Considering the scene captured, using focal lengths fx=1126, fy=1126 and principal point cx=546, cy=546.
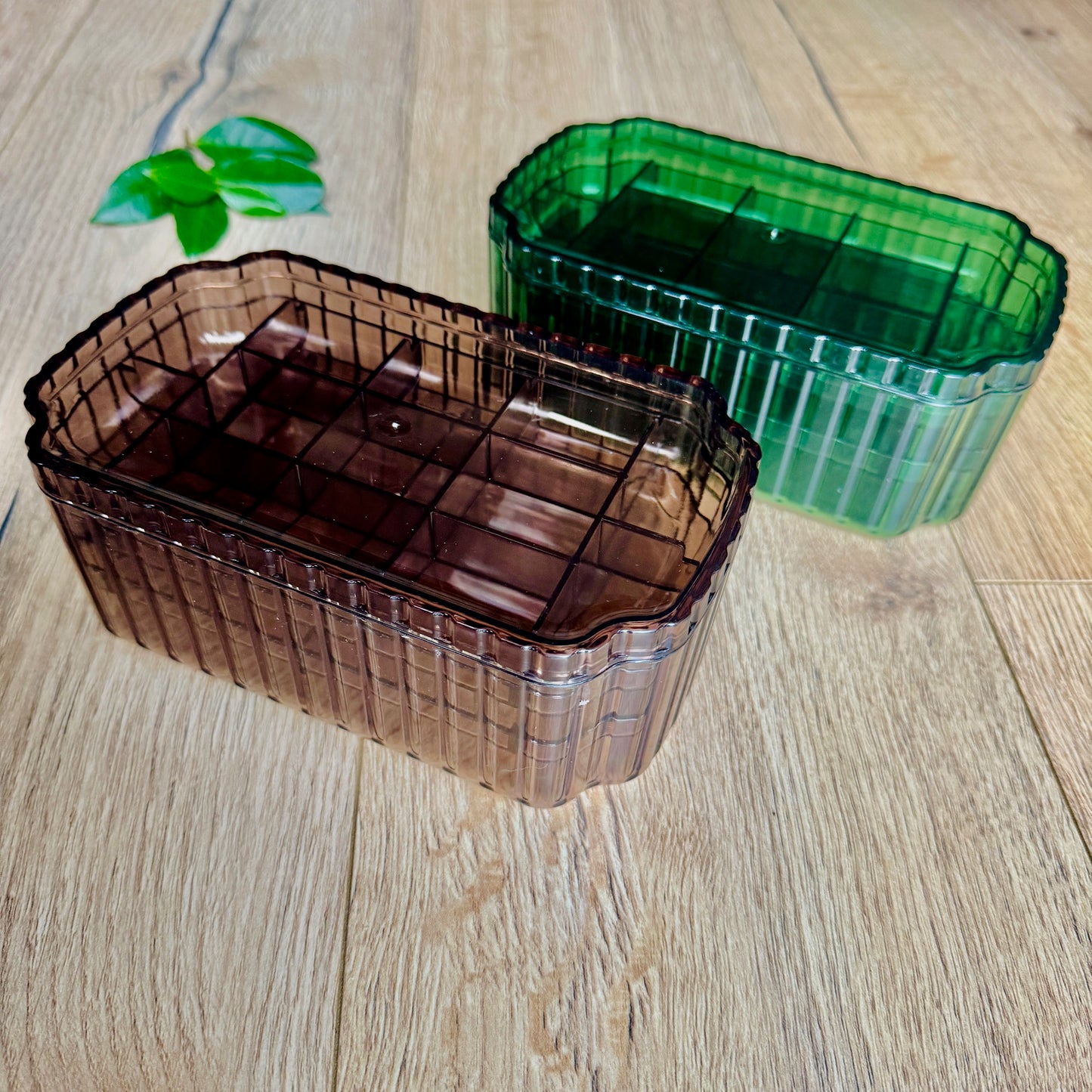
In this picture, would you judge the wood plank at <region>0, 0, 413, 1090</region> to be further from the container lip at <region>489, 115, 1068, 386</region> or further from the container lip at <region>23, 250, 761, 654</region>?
the container lip at <region>489, 115, 1068, 386</region>

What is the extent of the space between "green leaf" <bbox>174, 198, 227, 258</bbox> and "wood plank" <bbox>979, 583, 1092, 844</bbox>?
18.9 inches

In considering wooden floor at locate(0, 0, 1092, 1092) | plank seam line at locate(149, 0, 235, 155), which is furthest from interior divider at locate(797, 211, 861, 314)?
plank seam line at locate(149, 0, 235, 155)

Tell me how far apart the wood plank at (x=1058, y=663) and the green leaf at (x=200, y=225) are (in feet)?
1.58

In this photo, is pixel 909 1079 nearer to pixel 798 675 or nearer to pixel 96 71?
pixel 798 675

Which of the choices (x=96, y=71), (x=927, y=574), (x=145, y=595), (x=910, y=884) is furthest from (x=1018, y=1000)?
(x=96, y=71)

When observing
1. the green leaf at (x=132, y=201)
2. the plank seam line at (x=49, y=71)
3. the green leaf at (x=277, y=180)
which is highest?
the green leaf at (x=132, y=201)

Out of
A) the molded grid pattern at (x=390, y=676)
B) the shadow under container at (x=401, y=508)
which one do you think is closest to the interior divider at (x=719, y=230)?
the shadow under container at (x=401, y=508)

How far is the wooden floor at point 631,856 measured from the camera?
0.36m

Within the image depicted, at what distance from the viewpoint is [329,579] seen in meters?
0.37

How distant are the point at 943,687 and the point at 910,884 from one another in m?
0.10

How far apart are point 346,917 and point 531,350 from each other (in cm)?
24

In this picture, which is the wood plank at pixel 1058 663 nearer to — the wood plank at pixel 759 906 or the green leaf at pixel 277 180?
the wood plank at pixel 759 906

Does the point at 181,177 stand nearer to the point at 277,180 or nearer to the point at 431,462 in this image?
the point at 277,180

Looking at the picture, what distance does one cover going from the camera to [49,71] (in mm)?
850
